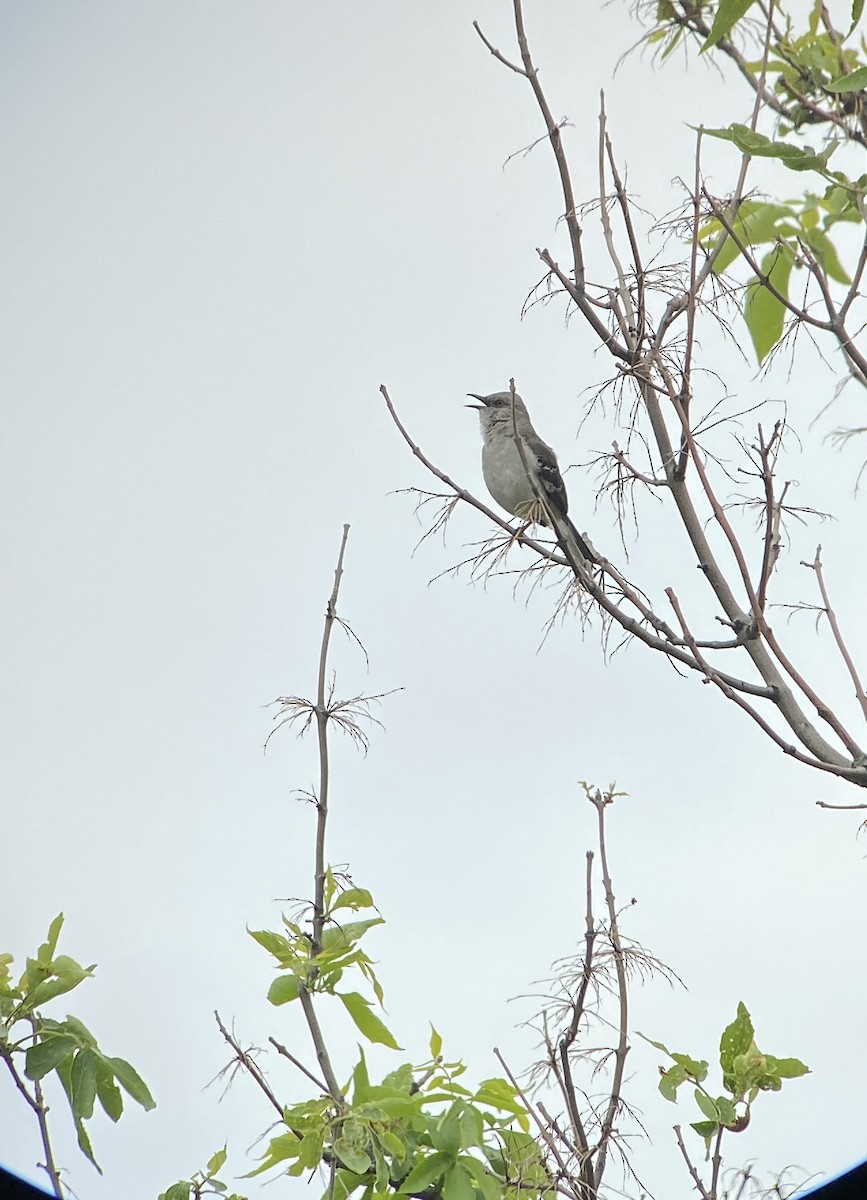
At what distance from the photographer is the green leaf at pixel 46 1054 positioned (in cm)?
199

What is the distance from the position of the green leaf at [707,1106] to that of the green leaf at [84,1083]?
1.15 m

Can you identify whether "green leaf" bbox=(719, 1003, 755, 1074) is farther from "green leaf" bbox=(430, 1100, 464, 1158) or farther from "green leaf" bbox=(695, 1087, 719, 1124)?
"green leaf" bbox=(430, 1100, 464, 1158)

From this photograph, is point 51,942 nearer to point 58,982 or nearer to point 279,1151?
point 58,982

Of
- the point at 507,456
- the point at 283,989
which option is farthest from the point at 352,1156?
the point at 507,456

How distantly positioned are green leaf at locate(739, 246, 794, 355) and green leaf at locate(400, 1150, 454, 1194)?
1.74 meters

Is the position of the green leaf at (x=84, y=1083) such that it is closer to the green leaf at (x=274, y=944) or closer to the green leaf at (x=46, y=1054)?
the green leaf at (x=46, y=1054)

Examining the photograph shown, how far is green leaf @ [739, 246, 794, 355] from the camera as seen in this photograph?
2293 mm

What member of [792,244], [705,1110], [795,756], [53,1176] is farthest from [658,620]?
[53,1176]

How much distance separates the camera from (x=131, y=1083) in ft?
6.55

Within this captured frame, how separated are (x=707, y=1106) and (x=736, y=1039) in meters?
0.14

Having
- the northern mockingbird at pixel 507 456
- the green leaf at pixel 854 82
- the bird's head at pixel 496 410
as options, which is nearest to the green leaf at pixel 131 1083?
the green leaf at pixel 854 82

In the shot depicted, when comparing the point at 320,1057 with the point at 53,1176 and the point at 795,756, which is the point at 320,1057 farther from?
the point at 795,756

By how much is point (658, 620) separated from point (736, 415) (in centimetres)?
55

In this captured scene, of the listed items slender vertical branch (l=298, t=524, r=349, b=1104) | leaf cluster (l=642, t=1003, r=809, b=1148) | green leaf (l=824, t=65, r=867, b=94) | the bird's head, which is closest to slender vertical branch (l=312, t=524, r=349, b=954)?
slender vertical branch (l=298, t=524, r=349, b=1104)
